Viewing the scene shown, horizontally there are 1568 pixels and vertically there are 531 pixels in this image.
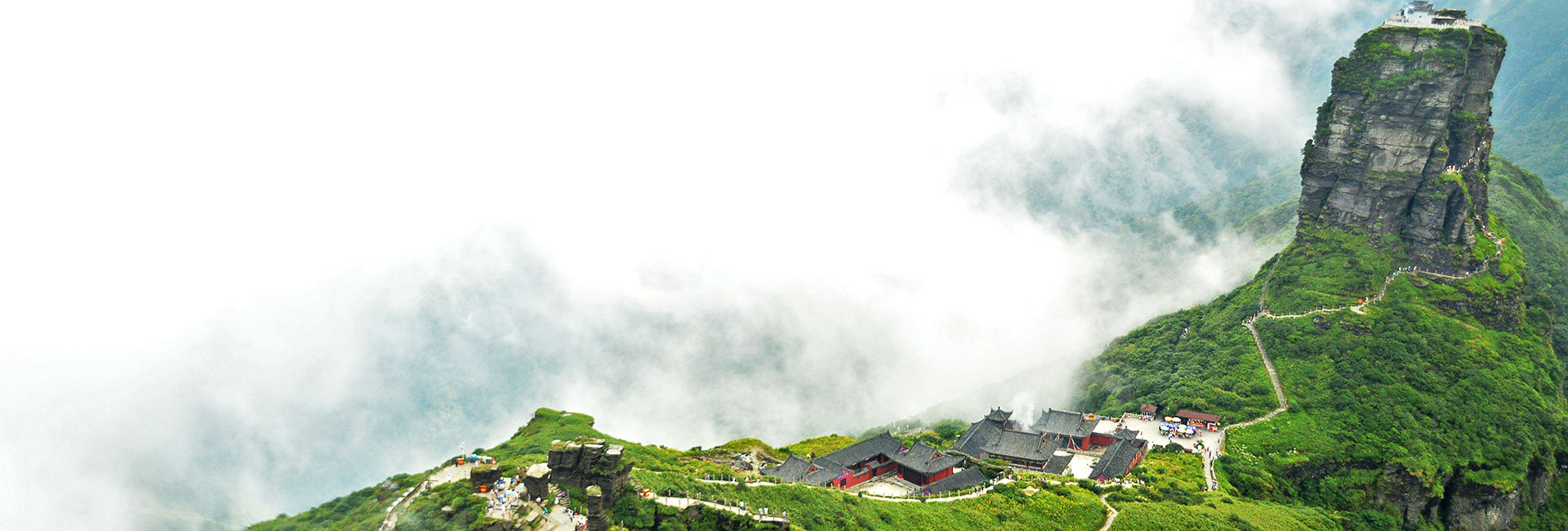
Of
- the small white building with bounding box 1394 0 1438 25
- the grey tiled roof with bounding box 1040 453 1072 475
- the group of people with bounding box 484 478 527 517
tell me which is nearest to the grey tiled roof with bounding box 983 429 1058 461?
the grey tiled roof with bounding box 1040 453 1072 475

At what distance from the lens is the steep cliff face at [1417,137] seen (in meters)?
91.7

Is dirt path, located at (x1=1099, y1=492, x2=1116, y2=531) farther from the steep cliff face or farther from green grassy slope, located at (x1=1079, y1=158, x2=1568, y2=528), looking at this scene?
the steep cliff face

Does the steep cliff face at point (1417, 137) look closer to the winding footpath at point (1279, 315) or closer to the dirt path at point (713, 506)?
the winding footpath at point (1279, 315)

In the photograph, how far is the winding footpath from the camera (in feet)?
259

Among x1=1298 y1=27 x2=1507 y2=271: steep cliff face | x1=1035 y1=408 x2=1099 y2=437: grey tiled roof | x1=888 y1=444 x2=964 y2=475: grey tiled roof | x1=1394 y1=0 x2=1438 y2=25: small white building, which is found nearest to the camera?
x1=888 y1=444 x2=964 y2=475: grey tiled roof

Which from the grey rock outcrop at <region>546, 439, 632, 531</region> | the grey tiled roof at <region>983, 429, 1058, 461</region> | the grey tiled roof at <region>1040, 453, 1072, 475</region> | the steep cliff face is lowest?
the grey rock outcrop at <region>546, 439, 632, 531</region>

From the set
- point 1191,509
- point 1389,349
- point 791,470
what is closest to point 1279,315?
point 1389,349

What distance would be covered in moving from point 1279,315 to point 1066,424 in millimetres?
→ 28708

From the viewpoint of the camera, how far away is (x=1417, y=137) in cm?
9300

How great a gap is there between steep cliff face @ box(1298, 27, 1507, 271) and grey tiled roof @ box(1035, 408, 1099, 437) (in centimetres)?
3918

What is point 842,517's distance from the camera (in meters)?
52.8

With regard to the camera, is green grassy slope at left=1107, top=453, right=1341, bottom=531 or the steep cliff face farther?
the steep cliff face

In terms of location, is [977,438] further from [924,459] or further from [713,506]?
[713,506]

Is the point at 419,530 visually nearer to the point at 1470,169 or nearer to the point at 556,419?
the point at 556,419
